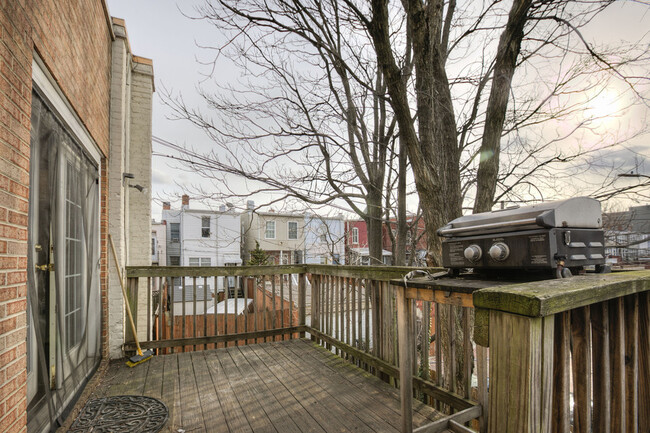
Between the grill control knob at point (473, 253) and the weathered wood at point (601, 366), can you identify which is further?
the grill control knob at point (473, 253)

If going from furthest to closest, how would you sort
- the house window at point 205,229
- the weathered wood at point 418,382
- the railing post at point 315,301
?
the house window at point 205,229 < the railing post at point 315,301 < the weathered wood at point 418,382

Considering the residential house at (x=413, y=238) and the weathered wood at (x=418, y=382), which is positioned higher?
the residential house at (x=413, y=238)

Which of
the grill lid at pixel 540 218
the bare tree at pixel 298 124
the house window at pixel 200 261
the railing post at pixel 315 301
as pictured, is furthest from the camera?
the house window at pixel 200 261

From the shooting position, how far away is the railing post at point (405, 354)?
5.78ft

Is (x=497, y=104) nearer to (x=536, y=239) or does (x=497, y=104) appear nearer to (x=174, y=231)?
(x=536, y=239)

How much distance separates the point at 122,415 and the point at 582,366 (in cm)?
283

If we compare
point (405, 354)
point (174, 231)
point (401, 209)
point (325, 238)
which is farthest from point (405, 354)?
point (174, 231)

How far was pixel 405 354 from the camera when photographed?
1.79m

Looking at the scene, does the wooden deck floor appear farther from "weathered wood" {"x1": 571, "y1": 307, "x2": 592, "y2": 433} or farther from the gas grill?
the gas grill

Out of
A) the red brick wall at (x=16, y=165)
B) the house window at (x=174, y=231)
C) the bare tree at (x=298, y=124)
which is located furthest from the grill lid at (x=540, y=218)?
the house window at (x=174, y=231)

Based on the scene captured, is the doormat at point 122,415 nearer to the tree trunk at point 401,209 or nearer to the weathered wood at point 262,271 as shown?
the weathered wood at point 262,271

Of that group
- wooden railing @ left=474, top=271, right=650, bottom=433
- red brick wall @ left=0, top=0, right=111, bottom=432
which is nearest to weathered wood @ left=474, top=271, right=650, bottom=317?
wooden railing @ left=474, top=271, right=650, bottom=433

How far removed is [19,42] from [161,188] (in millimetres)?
4101

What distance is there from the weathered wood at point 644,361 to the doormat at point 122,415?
272 centimetres
